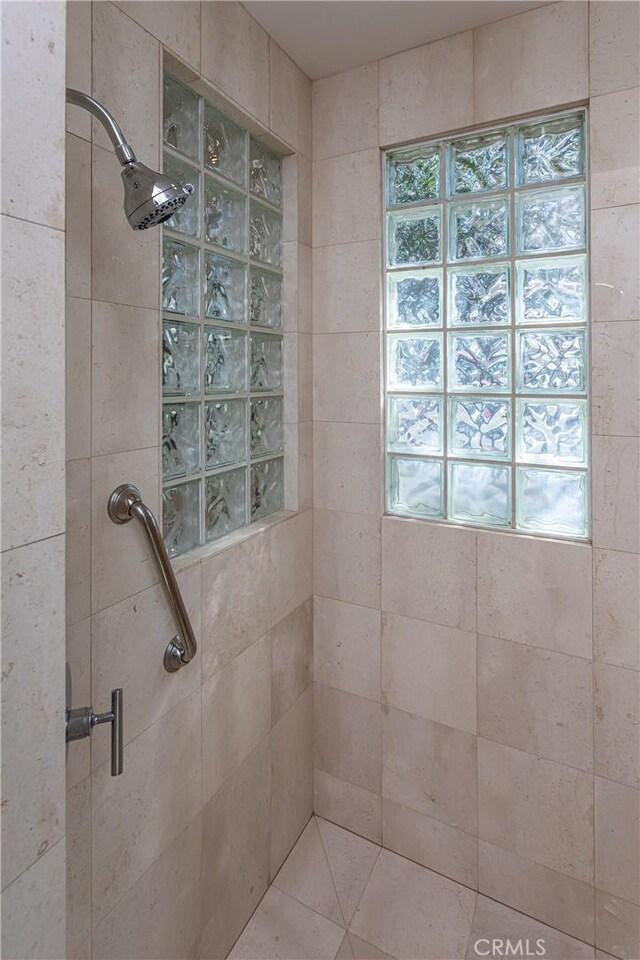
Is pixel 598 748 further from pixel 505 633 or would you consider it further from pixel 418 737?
pixel 418 737

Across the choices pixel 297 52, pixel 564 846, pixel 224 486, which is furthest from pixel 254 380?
pixel 564 846

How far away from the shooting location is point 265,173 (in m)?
1.59

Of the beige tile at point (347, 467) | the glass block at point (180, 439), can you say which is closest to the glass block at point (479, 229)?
the beige tile at point (347, 467)

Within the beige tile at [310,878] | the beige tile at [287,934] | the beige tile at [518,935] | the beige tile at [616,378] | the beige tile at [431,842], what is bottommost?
the beige tile at [518,935]

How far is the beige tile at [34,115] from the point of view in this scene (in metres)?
0.58

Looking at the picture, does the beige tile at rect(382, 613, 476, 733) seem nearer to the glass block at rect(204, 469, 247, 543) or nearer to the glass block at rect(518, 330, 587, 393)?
the glass block at rect(204, 469, 247, 543)

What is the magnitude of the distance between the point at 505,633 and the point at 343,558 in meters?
0.52

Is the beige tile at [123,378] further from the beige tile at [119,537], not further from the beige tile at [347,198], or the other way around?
the beige tile at [347,198]

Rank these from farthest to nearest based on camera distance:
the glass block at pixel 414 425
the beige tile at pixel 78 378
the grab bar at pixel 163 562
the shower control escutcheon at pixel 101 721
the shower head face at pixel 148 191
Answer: the glass block at pixel 414 425 < the grab bar at pixel 163 562 < the beige tile at pixel 78 378 < the shower head face at pixel 148 191 < the shower control escutcheon at pixel 101 721

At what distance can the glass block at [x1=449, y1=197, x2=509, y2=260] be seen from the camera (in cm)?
152

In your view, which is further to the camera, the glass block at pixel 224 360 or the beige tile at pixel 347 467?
the beige tile at pixel 347 467

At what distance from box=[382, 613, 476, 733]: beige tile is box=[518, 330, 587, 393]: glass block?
0.72 meters

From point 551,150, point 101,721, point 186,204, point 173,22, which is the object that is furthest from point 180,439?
point 551,150

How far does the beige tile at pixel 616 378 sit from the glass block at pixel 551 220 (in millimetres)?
259
